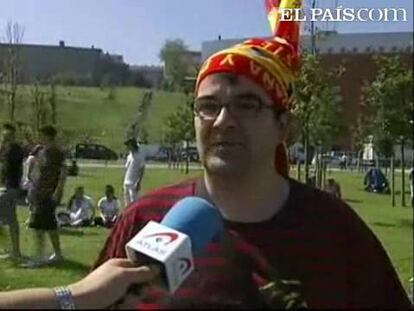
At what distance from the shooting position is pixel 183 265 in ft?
3.45

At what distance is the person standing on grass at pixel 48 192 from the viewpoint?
733 cm

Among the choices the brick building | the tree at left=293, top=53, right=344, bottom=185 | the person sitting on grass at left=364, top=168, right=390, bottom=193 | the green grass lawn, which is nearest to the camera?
the brick building

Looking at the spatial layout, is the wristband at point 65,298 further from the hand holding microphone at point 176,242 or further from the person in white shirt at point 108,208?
the person in white shirt at point 108,208

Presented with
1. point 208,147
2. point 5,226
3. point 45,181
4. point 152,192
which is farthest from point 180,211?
point 5,226

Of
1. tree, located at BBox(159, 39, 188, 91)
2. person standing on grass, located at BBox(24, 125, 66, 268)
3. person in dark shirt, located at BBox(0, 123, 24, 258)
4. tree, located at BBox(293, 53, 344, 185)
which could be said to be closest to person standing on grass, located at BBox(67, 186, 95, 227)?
person in dark shirt, located at BBox(0, 123, 24, 258)

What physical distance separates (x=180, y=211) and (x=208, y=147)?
13.4 inches

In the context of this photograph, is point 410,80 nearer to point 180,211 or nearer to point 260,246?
point 260,246

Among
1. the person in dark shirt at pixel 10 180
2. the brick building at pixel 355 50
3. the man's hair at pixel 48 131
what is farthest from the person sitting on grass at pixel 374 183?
the person in dark shirt at pixel 10 180

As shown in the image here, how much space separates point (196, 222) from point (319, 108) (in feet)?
9.77

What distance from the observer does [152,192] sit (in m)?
1.71

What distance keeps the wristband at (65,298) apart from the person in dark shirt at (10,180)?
647cm

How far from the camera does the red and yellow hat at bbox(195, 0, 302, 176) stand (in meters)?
1.48

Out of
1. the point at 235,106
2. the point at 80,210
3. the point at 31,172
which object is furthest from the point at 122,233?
the point at 80,210

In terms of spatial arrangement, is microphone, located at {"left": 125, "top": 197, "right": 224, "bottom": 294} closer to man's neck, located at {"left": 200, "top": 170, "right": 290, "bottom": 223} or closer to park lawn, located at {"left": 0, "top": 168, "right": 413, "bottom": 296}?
man's neck, located at {"left": 200, "top": 170, "right": 290, "bottom": 223}
